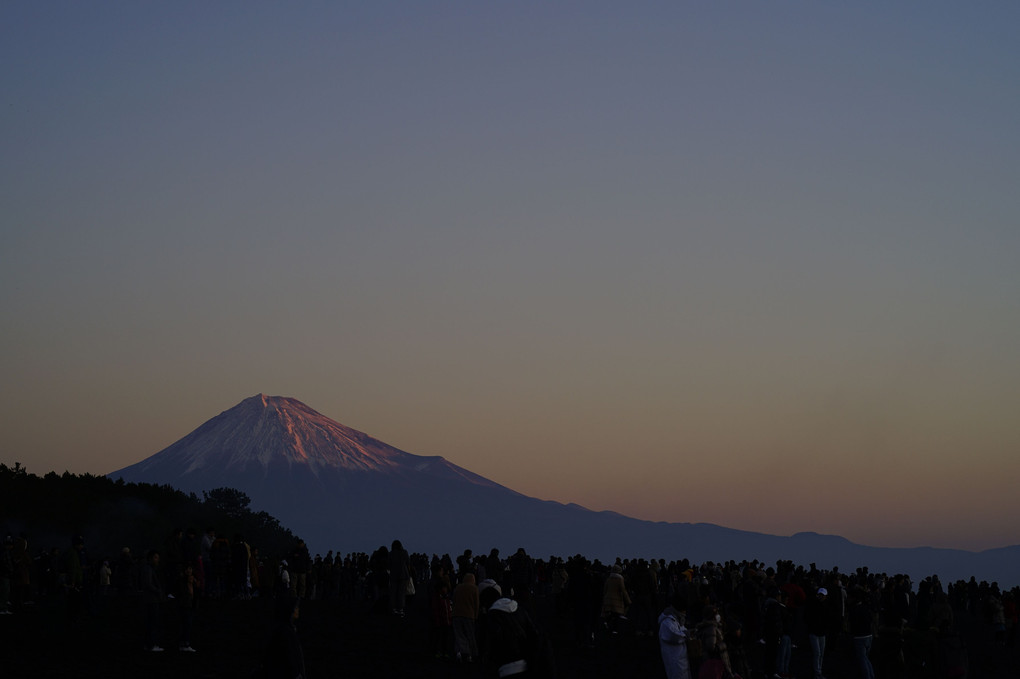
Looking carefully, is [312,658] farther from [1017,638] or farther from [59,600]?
[1017,638]

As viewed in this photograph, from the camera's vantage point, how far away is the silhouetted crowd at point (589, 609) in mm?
13594

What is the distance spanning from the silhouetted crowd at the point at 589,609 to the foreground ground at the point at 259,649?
0.91 feet

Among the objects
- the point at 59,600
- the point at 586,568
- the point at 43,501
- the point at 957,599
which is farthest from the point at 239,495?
the point at 586,568

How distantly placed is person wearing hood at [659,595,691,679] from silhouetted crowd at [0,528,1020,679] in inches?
0.7

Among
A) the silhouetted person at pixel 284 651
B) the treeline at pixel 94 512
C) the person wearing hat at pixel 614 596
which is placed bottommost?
the silhouetted person at pixel 284 651

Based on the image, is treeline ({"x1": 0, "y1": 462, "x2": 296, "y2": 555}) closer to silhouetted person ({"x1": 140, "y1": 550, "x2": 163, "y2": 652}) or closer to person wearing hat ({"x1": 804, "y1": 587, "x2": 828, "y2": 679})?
silhouetted person ({"x1": 140, "y1": 550, "x2": 163, "y2": 652})

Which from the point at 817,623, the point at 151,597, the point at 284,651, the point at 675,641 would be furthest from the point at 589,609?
the point at 284,651

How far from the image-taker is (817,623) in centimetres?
2056

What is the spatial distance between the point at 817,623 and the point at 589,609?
5.45 meters

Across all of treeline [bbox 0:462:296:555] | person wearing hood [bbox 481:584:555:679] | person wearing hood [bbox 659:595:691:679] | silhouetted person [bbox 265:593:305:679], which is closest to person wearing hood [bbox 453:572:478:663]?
person wearing hood [bbox 659:595:691:679]

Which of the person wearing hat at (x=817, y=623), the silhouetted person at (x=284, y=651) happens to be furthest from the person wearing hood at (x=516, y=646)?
the person wearing hat at (x=817, y=623)

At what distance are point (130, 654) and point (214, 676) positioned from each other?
2.73 meters

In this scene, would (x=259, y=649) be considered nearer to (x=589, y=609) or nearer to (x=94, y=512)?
(x=589, y=609)

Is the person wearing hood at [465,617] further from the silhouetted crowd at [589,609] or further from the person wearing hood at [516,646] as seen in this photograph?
the person wearing hood at [516,646]
